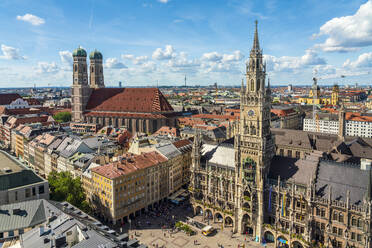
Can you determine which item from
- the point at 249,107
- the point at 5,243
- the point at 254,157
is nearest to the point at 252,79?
the point at 249,107

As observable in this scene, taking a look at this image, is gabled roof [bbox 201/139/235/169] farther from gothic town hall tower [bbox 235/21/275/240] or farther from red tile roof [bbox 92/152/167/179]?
red tile roof [bbox 92/152/167/179]

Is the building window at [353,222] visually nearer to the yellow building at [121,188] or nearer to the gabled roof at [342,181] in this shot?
the gabled roof at [342,181]

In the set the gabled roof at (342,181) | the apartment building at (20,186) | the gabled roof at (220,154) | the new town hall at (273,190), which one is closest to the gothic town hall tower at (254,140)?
the new town hall at (273,190)

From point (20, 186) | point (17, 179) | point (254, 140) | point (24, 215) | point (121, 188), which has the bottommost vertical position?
point (121, 188)

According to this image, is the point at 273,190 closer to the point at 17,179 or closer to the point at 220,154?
the point at 220,154

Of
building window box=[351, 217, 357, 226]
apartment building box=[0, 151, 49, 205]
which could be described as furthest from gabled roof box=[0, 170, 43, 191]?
building window box=[351, 217, 357, 226]

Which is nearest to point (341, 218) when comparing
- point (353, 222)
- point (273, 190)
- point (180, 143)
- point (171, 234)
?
point (353, 222)
